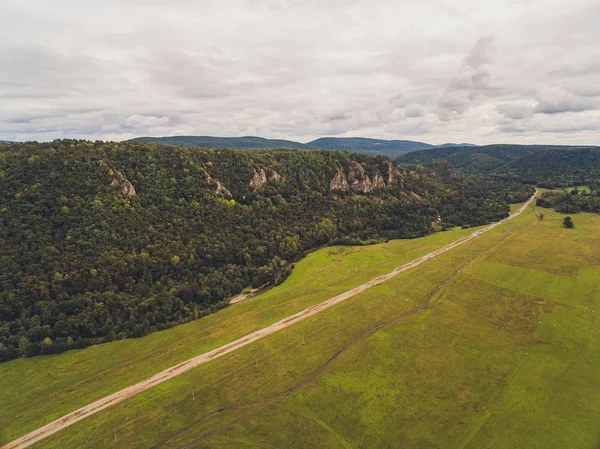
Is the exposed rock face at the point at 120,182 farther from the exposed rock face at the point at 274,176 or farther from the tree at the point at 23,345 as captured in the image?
the exposed rock face at the point at 274,176

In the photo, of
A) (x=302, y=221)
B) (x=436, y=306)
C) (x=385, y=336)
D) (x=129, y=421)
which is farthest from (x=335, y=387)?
(x=302, y=221)

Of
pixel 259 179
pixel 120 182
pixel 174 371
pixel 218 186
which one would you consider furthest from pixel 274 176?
pixel 174 371

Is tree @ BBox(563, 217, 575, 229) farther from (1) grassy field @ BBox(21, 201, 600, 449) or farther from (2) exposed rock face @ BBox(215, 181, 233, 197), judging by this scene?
Result: (2) exposed rock face @ BBox(215, 181, 233, 197)

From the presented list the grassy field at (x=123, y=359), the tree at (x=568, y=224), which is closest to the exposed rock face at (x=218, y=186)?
the grassy field at (x=123, y=359)

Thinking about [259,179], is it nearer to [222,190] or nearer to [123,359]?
[222,190]

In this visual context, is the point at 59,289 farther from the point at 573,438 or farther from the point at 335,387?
the point at 573,438
